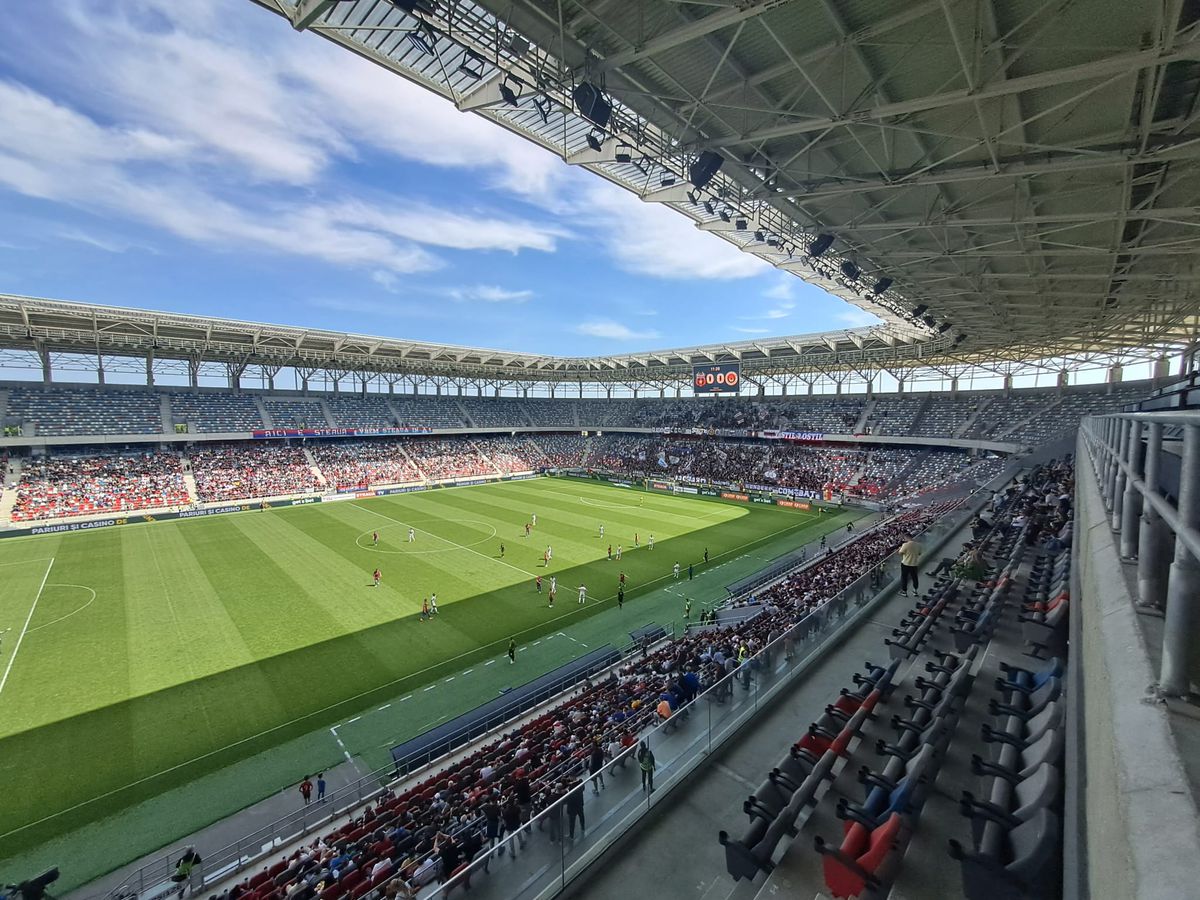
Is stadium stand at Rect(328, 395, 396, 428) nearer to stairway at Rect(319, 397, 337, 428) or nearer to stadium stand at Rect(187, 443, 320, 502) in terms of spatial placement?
stairway at Rect(319, 397, 337, 428)

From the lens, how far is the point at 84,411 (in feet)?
147


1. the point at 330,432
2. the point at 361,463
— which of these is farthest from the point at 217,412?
Answer: the point at 361,463

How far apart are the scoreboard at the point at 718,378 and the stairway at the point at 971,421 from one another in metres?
20.5

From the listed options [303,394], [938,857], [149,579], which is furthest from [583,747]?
[303,394]

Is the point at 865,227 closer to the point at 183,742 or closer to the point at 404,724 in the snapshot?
the point at 404,724

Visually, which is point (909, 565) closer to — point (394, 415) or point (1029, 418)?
point (1029, 418)

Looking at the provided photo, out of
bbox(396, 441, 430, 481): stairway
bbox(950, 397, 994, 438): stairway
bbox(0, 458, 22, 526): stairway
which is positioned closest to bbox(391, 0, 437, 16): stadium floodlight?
bbox(0, 458, 22, 526): stairway

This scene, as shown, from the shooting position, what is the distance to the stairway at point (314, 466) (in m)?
50.3

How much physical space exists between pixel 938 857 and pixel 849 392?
63.9 metres

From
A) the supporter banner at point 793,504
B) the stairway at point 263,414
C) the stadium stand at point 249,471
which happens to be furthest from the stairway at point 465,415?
the supporter banner at point 793,504

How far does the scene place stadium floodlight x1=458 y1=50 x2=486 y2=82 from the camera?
9570 mm

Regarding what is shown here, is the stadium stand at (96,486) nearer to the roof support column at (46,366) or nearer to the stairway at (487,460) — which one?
the roof support column at (46,366)

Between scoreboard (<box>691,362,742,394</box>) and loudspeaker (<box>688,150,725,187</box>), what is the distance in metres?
37.2

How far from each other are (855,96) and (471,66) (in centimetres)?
767
